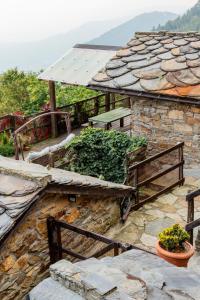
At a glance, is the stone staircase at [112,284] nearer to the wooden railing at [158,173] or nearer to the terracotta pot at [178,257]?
the terracotta pot at [178,257]

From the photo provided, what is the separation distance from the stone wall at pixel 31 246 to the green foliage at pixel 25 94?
15.3 meters

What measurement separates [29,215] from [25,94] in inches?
724

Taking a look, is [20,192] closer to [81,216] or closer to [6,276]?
[6,276]

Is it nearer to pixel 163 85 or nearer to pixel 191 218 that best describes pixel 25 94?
pixel 163 85

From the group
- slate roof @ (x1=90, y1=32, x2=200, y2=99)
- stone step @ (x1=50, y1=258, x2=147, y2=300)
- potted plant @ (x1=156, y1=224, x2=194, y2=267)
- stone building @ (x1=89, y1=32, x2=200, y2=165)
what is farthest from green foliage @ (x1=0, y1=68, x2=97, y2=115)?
stone step @ (x1=50, y1=258, x2=147, y2=300)

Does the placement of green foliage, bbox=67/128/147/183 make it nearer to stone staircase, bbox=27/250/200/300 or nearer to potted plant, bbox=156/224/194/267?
potted plant, bbox=156/224/194/267

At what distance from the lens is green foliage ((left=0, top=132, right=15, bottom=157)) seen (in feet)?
49.3

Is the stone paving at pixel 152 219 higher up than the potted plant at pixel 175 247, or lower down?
lower down

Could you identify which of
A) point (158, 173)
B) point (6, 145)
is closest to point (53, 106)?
point (6, 145)

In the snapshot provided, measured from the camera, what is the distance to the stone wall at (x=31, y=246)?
5188mm

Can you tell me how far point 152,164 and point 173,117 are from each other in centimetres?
146

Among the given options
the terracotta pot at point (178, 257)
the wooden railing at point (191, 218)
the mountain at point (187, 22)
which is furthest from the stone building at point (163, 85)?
the mountain at point (187, 22)

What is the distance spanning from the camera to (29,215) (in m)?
5.38

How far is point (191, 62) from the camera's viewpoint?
11.0 m
